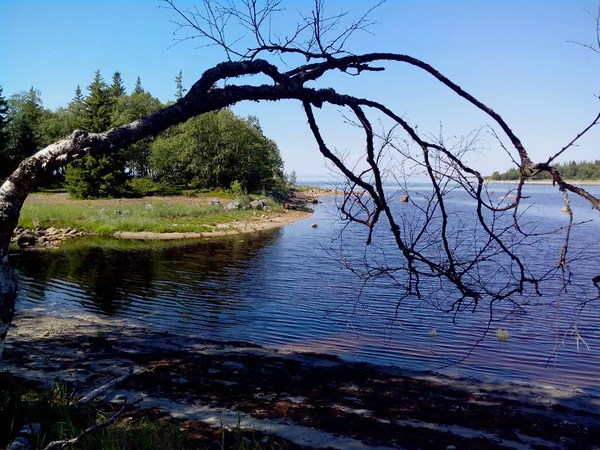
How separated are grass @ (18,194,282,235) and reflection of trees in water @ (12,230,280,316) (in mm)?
4388

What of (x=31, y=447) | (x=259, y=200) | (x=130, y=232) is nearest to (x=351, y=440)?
(x=31, y=447)

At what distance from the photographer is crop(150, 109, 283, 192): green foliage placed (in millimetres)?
57406

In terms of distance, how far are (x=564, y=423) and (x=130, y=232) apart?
101ft

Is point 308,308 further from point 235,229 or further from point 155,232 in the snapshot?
point 235,229

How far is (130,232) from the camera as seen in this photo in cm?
3316

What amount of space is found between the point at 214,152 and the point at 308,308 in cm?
4620

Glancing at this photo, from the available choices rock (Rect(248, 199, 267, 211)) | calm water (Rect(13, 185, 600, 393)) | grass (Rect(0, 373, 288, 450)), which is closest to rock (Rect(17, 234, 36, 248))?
calm water (Rect(13, 185, 600, 393))

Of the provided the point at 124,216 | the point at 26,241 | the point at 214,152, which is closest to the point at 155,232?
the point at 124,216

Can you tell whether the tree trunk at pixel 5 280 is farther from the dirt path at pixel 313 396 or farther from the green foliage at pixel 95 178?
the green foliage at pixel 95 178

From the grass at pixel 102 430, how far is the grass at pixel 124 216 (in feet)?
94.3

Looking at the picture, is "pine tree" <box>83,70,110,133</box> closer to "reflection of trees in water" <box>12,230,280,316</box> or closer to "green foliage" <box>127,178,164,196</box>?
"green foliage" <box>127,178,164,196</box>

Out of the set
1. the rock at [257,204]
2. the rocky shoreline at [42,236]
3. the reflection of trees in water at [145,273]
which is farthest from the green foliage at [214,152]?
the reflection of trees in water at [145,273]

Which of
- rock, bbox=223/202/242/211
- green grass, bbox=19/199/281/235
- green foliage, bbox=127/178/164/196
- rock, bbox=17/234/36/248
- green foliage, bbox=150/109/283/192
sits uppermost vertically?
green foliage, bbox=150/109/283/192

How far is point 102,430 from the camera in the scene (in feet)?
14.6
